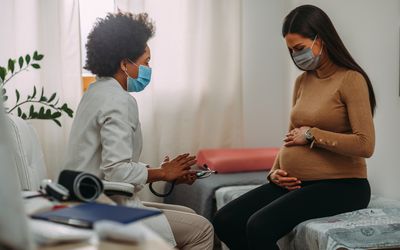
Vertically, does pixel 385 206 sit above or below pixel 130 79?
below

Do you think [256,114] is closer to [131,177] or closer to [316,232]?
[316,232]

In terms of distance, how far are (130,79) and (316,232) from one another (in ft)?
2.90

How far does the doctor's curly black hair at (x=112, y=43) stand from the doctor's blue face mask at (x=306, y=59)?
64 cm

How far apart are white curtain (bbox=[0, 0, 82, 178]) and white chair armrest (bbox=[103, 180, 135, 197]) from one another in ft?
5.35

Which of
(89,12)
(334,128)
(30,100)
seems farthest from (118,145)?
(89,12)

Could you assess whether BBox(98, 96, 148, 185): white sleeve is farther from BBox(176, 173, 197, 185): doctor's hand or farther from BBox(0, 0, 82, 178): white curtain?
BBox(0, 0, 82, 178): white curtain

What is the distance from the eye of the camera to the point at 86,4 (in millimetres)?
3240

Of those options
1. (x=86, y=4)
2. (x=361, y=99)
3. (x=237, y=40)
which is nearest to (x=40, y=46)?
(x=86, y=4)

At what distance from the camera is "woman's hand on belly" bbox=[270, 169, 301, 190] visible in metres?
2.12

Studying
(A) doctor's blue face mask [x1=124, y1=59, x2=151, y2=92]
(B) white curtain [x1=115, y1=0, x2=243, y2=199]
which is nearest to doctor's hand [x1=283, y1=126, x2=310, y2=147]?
(A) doctor's blue face mask [x1=124, y1=59, x2=151, y2=92]

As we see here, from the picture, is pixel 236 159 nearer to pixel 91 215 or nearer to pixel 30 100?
pixel 30 100

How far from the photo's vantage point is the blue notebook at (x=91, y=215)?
0.94 meters

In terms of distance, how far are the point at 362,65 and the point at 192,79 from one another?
3.51 ft

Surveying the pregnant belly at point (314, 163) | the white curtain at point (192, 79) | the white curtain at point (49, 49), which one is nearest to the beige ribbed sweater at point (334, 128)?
the pregnant belly at point (314, 163)
